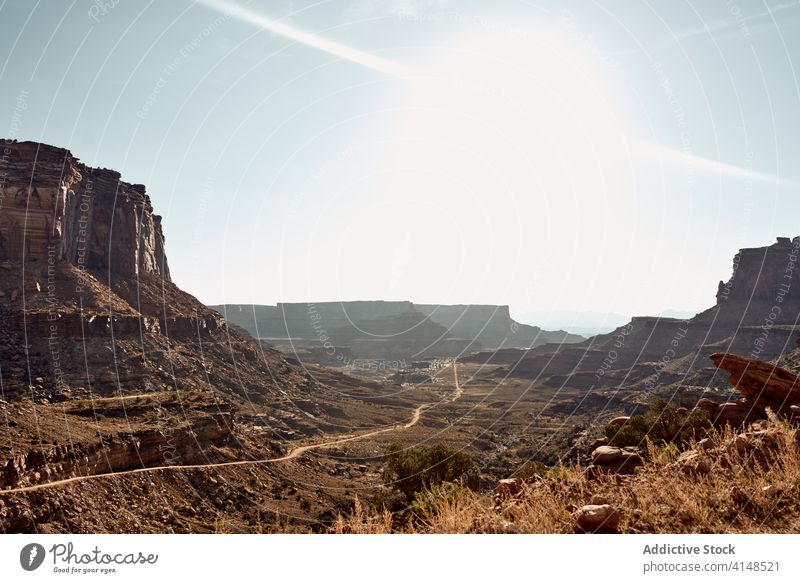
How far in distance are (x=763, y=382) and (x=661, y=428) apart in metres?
10.1

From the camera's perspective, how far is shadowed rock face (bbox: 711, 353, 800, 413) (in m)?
17.6

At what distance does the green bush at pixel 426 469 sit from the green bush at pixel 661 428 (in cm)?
1145

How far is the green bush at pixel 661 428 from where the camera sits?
19750mm

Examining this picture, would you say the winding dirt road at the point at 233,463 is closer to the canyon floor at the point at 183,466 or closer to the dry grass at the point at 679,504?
the canyon floor at the point at 183,466

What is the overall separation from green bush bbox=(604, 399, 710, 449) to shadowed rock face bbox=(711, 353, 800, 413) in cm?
193

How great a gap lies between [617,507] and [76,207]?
302ft

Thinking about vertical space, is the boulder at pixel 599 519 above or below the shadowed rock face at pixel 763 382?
below

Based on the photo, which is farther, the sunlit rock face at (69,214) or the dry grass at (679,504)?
the sunlit rock face at (69,214)

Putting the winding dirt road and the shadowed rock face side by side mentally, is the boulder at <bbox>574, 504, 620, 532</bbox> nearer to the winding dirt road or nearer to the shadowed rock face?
the shadowed rock face

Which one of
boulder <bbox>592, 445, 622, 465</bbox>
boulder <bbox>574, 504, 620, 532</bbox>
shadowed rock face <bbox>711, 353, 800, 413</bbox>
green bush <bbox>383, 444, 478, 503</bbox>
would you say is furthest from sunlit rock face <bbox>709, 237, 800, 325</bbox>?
boulder <bbox>574, 504, 620, 532</bbox>

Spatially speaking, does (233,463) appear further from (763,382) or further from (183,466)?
(763,382)

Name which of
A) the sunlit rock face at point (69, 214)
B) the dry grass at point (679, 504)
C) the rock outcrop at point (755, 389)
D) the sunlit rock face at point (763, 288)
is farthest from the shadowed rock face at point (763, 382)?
the sunlit rock face at point (763, 288)
